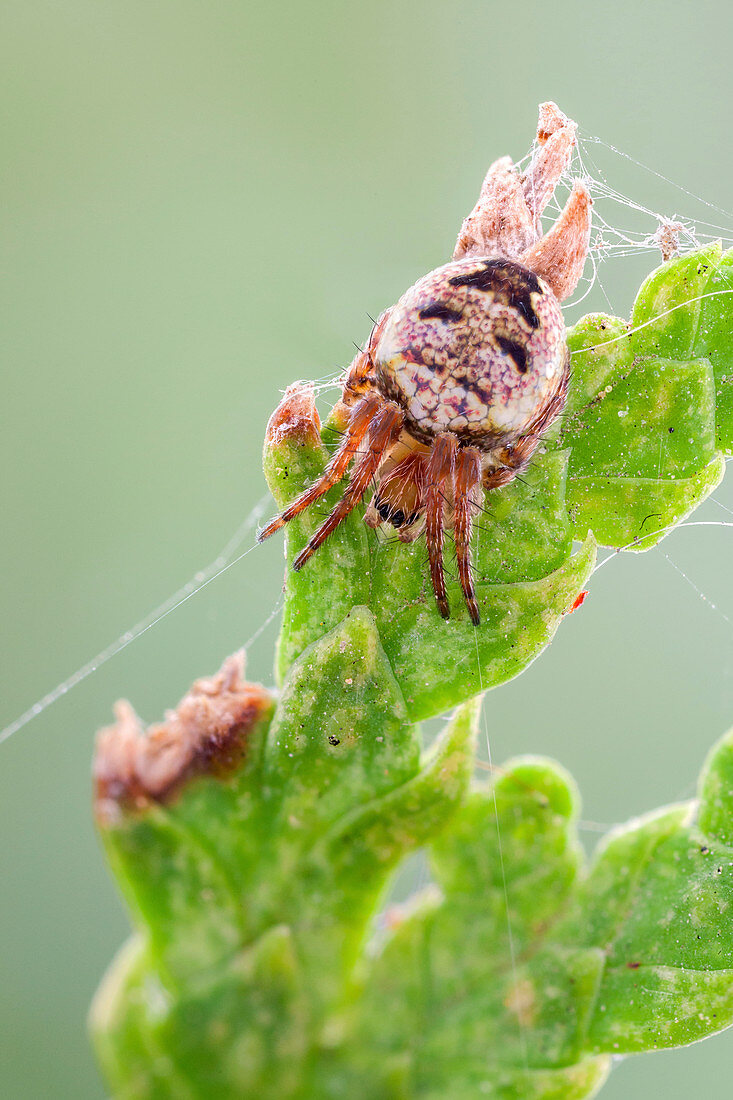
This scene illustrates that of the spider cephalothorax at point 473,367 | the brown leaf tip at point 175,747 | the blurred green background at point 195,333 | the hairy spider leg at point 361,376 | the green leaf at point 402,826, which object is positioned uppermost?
the blurred green background at point 195,333

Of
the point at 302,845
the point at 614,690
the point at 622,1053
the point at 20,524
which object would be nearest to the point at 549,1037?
the point at 622,1053

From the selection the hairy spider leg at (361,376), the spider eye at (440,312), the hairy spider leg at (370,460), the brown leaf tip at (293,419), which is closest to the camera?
the brown leaf tip at (293,419)

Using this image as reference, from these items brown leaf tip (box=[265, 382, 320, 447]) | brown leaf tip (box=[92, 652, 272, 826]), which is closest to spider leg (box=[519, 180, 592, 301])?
brown leaf tip (box=[265, 382, 320, 447])

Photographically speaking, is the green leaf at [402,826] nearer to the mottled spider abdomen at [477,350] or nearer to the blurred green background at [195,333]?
the mottled spider abdomen at [477,350]

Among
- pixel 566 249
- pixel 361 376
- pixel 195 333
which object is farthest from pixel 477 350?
pixel 195 333

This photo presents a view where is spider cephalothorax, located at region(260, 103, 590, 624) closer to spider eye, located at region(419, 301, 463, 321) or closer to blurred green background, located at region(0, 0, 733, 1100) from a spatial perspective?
spider eye, located at region(419, 301, 463, 321)

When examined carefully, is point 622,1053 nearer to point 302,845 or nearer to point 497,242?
point 302,845

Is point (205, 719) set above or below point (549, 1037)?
above

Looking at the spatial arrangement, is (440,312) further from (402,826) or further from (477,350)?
(402,826)

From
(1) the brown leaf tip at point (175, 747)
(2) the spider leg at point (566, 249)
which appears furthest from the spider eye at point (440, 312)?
(1) the brown leaf tip at point (175, 747)
